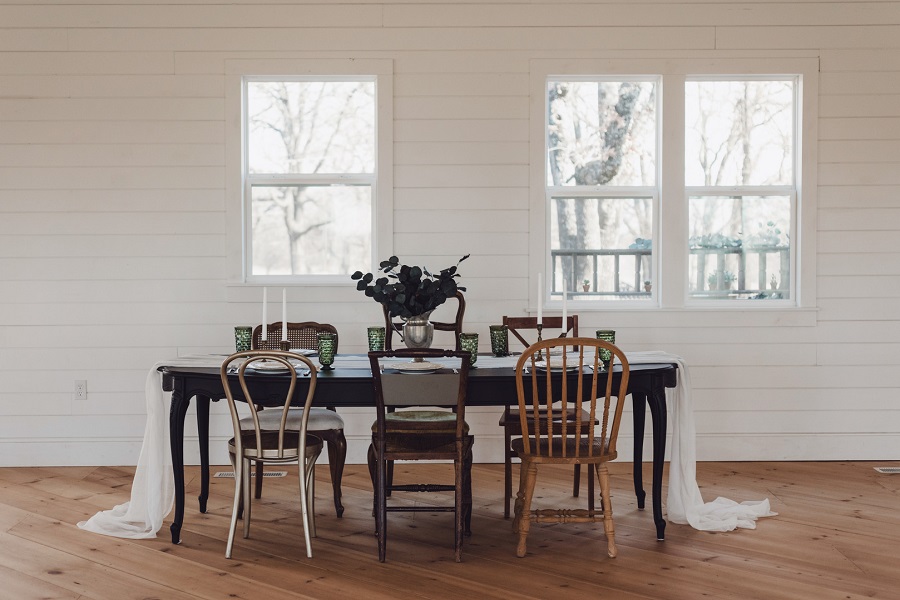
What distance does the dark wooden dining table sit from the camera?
339cm

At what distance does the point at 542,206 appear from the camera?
199 inches

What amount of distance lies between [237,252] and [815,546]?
3440 millimetres

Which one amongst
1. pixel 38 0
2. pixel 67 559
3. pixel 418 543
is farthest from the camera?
pixel 38 0

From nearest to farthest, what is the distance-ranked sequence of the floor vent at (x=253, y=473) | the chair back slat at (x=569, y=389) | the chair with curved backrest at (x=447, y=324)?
the chair back slat at (x=569, y=389), the chair with curved backrest at (x=447, y=324), the floor vent at (x=253, y=473)

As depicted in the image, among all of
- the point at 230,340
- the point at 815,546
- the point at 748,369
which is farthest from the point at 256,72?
the point at 815,546

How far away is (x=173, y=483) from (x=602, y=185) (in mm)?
3009

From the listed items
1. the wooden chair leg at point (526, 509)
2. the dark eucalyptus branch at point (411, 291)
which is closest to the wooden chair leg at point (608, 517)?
the wooden chair leg at point (526, 509)

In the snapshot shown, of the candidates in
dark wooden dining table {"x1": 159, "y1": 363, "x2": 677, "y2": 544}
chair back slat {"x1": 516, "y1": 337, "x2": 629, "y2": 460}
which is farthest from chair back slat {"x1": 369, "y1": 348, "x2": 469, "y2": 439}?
chair back slat {"x1": 516, "y1": 337, "x2": 629, "y2": 460}

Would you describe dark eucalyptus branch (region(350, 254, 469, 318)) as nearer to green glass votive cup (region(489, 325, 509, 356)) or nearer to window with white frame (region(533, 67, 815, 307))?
green glass votive cup (region(489, 325, 509, 356))

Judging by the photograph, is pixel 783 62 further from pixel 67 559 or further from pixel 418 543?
pixel 67 559

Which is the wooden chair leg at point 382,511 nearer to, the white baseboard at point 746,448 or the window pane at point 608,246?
the white baseboard at point 746,448

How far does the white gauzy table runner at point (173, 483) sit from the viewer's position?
3.63 m

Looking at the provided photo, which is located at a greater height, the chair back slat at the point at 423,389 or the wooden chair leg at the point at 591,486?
the chair back slat at the point at 423,389

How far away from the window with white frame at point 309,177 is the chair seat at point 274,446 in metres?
1.77
